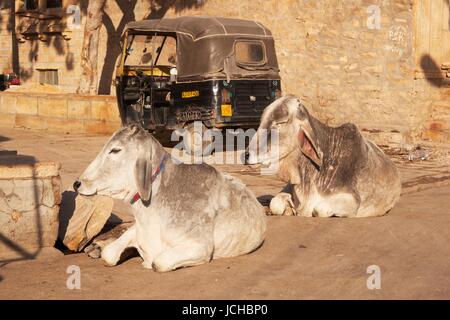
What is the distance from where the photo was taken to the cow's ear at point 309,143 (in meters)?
7.42

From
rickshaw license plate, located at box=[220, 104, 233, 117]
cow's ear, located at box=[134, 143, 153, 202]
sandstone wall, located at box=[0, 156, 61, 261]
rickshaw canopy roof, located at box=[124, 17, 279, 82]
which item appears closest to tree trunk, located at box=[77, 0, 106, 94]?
rickshaw canopy roof, located at box=[124, 17, 279, 82]

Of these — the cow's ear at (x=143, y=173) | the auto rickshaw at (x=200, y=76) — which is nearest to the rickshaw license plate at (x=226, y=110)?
the auto rickshaw at (x=200, y=76)

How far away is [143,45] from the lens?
1589cm

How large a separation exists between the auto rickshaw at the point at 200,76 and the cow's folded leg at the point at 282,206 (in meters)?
6.05

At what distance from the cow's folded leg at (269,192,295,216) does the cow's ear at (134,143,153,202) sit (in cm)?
227

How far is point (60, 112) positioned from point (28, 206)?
1156 cm

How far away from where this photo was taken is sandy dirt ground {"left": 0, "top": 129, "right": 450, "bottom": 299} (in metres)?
5.21

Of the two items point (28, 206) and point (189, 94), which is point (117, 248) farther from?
point (189, 94)

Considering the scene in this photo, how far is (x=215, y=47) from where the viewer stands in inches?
557

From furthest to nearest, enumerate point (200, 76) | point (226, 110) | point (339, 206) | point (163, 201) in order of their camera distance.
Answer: point (200, 76) < point (226, 110) < point (339, 206) < point (163, 201)

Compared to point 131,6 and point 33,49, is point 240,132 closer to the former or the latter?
point 131,6

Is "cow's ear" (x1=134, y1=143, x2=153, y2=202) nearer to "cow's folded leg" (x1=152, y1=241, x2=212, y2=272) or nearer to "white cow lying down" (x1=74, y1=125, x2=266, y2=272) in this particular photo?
"white cow lying down" (x1=74, y1=125, x2=266, y2=272)

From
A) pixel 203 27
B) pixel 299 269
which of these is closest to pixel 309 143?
pixel 299 269
